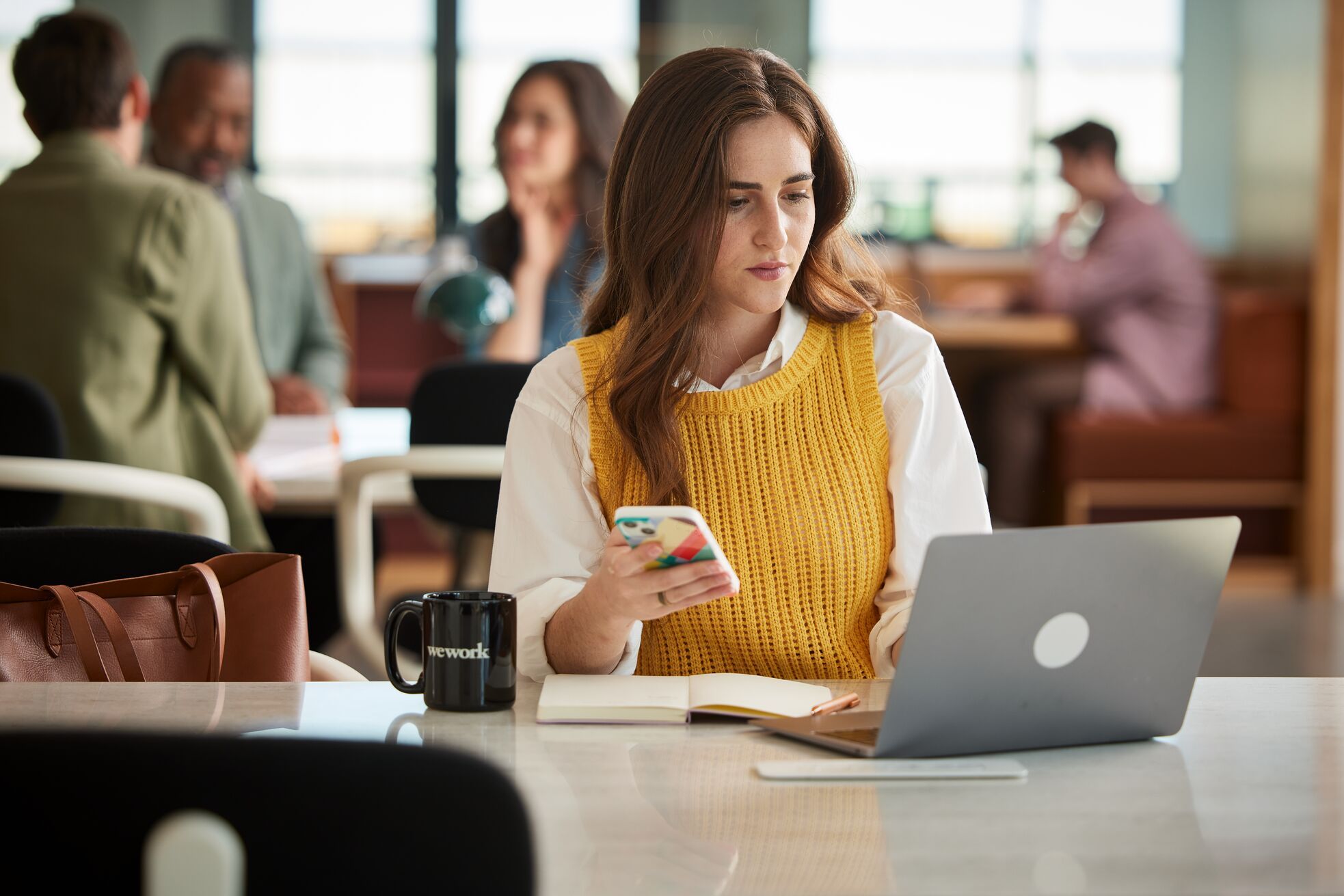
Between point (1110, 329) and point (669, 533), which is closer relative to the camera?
point (669, 533)

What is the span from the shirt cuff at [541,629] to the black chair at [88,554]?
282mm

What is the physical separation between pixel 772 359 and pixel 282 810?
3.40 feet

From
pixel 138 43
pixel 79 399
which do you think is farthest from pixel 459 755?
pixel 138 43

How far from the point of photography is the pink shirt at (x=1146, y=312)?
212 inches

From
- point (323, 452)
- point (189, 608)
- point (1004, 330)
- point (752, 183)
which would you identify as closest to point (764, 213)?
point (752, 183)

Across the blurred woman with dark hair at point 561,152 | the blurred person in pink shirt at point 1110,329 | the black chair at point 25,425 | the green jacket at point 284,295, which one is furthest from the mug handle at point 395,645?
the blurred person in pink shirt at point 1110,329

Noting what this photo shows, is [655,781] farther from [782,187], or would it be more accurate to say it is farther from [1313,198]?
[1313,198]

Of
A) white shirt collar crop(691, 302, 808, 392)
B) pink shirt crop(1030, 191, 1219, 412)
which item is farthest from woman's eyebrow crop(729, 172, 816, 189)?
pink shirt crop(1030, 191, 1219, 412)

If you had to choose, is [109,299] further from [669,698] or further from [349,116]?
[349,116]

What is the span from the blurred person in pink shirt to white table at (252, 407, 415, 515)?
10.2 ft

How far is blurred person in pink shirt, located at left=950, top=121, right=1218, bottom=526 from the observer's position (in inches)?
213

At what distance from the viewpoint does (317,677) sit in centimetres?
143

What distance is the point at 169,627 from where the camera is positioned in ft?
4.17

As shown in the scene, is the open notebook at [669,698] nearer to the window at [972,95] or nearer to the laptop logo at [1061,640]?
the laptop logo at [1061,640]
